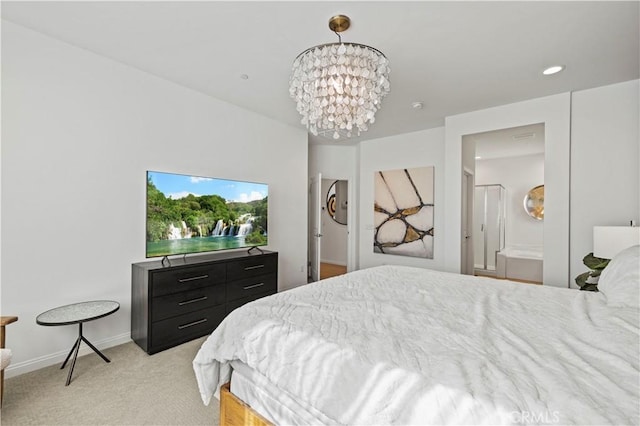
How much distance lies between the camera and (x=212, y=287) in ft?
9.70

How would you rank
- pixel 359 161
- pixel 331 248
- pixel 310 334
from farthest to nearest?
pixel 331 248, pixel 359 161, pixel 310 334

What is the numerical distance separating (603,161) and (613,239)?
3.57ft

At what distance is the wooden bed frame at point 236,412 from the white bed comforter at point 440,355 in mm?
71

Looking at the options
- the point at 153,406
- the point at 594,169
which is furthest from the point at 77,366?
the point at 594,169

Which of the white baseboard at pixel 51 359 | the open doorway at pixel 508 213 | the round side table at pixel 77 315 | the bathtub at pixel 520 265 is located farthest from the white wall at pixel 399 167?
the round side table at pixel 77 315

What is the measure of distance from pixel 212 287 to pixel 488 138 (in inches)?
195

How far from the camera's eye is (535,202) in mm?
6055

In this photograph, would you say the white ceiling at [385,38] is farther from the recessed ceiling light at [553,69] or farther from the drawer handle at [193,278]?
the drawer handle at [193,278]

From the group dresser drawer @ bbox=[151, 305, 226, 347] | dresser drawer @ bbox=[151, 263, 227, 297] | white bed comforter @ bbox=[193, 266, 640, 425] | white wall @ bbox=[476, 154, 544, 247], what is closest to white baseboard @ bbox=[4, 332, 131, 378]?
dresser drawer @ bbox=[151, 305, 226, 347]

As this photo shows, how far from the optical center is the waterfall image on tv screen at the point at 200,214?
2.89 metres

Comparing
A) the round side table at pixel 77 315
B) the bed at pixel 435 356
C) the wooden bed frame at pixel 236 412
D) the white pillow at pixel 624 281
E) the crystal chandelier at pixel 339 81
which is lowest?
the wooden bed frame at pixel 236 412

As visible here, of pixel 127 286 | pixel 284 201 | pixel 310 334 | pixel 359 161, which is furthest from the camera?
pixel 359 161

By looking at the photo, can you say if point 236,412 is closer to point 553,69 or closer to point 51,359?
point 51,359

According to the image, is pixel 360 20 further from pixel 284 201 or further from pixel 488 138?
pixel 488 138
